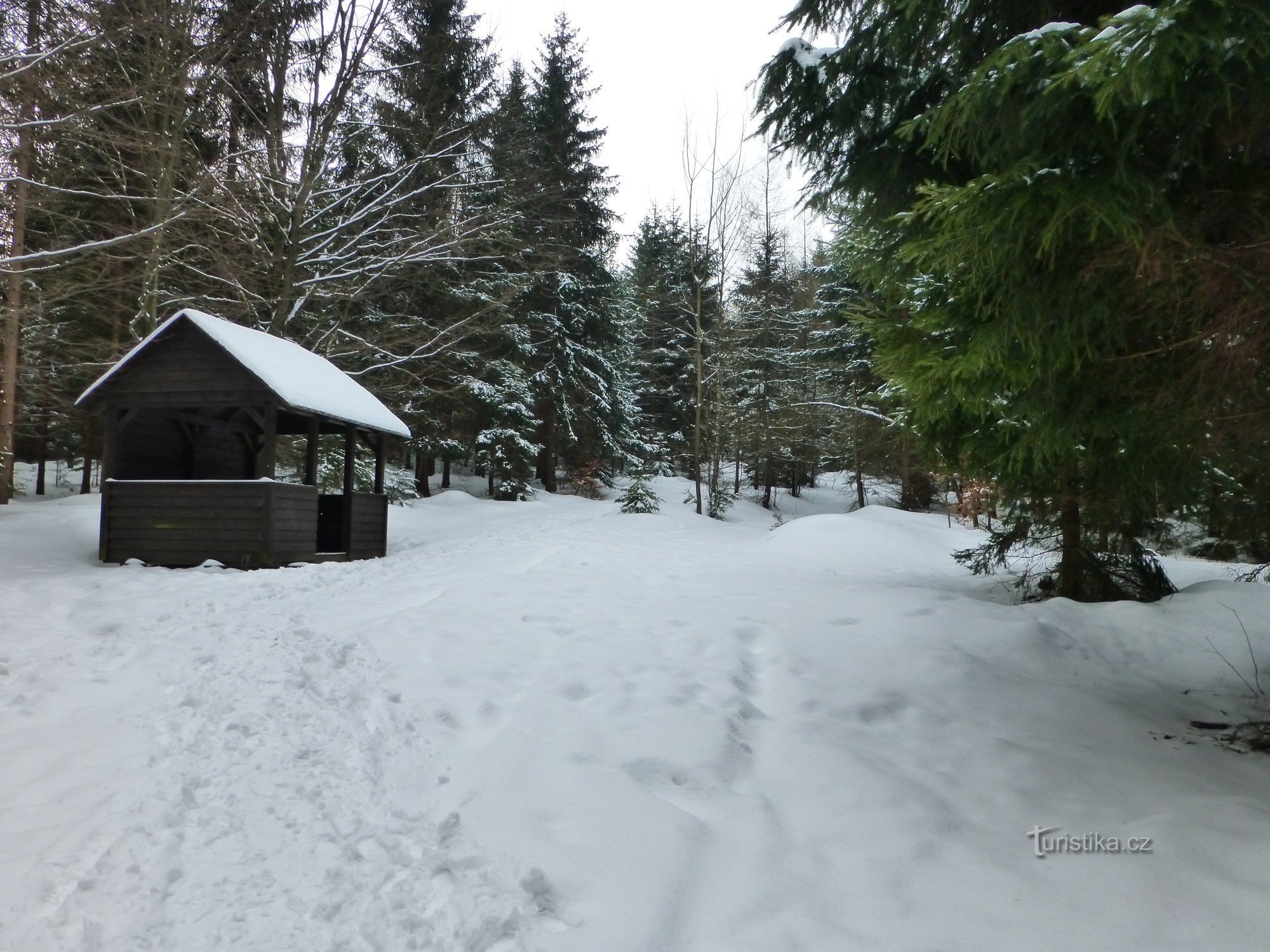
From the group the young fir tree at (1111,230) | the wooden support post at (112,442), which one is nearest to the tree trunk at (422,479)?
the wooden support post at (112,442)

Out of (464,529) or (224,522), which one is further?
(464,529)

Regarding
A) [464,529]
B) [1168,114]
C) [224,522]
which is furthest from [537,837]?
[464,529]

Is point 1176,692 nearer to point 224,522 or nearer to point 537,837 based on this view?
point 537,837

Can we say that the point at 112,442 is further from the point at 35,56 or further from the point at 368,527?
the point at 35,56

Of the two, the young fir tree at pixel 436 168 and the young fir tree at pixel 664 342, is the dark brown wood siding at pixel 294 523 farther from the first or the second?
the young fir tree at pixel 664 342

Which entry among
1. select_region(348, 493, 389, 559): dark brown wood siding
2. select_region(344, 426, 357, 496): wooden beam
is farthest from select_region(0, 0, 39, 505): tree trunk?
select_region(348, 493, 389, 559): dark brown wood siding

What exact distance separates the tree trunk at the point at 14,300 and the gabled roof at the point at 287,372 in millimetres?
2465

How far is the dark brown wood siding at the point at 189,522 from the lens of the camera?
941 cm

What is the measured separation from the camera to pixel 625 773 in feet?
11.1

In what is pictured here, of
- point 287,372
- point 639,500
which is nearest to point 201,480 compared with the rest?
point 287,372

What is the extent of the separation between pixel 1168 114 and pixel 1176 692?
3747mm

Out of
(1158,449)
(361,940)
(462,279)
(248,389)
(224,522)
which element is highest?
(462,279)

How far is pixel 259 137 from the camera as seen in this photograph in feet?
47.4

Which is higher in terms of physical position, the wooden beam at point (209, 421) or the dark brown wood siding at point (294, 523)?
the wooden beam at point (209, 421)
